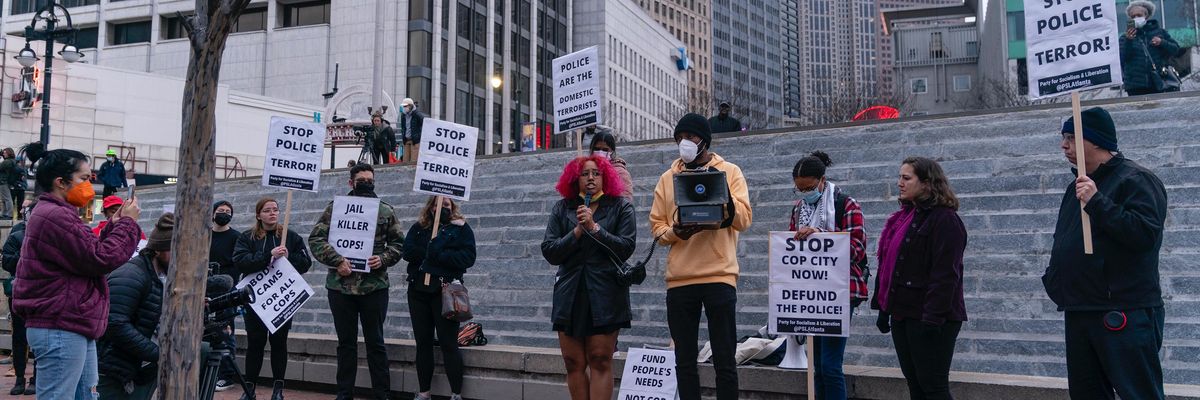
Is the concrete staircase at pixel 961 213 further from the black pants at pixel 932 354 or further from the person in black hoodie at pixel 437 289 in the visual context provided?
the black pants at pixel 932 354

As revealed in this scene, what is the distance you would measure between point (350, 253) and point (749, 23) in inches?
6548

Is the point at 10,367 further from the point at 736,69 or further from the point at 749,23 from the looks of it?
the point at 749,23

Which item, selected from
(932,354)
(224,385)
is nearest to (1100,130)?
(932,354)

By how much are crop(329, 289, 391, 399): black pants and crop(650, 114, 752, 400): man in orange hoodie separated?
3.24 m

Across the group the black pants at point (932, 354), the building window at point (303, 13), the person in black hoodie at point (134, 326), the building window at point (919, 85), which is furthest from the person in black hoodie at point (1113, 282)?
the building window at point (919, 85)

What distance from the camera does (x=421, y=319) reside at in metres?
8.26

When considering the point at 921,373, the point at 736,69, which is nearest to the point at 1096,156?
the point at 921,373

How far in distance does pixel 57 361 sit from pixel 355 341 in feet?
10.5

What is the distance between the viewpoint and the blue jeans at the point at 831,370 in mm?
6203

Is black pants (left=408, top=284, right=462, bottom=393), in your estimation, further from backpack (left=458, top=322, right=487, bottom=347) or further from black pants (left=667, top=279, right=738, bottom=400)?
black pants (left=667, top=279, right=738, bottom=400)

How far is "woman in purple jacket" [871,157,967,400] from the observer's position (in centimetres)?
532

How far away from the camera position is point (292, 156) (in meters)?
9.44

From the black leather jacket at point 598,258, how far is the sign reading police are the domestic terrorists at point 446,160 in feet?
9.43

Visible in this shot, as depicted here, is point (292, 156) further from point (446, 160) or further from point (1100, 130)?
point (1100, 130)
